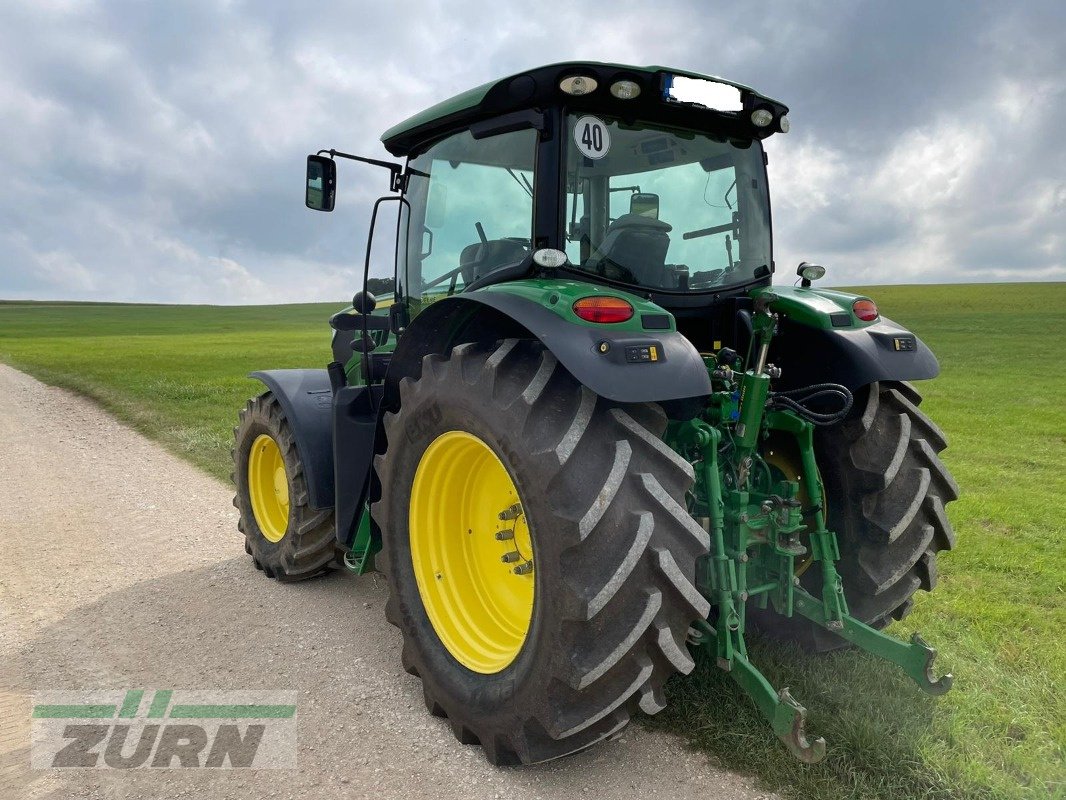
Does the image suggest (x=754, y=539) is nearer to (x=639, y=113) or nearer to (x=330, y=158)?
(x=639, y=113)

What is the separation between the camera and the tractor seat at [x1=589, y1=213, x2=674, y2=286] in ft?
10.9

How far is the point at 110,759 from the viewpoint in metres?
3.06

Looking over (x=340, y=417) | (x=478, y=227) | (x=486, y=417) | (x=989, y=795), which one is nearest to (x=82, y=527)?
(x=340, y=417)

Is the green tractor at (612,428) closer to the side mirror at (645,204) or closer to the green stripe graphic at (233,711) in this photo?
the side mirror at (645,204)

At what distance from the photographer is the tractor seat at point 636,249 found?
334 cm

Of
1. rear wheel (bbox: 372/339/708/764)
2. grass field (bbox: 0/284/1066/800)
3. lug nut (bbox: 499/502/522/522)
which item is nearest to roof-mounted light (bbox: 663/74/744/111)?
rear wheel (bbox: 372/339/708/764)

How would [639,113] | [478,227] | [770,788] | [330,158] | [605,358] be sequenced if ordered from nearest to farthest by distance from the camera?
[605,358] < [770,788] < [639,113] < [478,227] < [330,158]

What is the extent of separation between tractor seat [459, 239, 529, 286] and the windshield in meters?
0.31

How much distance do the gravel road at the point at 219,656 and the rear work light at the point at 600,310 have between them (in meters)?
1.65

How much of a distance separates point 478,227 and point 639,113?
90cm

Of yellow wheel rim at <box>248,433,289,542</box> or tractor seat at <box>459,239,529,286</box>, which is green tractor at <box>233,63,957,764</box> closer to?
tractor seat at <box>459,239,529,286</box>

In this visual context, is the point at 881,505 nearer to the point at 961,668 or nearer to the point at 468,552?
the point at 961,668

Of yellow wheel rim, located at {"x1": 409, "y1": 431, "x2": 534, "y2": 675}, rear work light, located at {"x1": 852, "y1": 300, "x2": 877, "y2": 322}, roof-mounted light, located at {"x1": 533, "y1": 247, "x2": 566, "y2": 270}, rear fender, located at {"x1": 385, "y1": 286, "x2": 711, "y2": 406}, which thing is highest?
roof-mounted light, located at {"x1": 533, "y1": 247, "x2": 566, "y2": 270}

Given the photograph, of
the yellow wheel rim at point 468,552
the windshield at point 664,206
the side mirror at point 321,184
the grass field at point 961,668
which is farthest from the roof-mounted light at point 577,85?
the grass field at point 961,668
